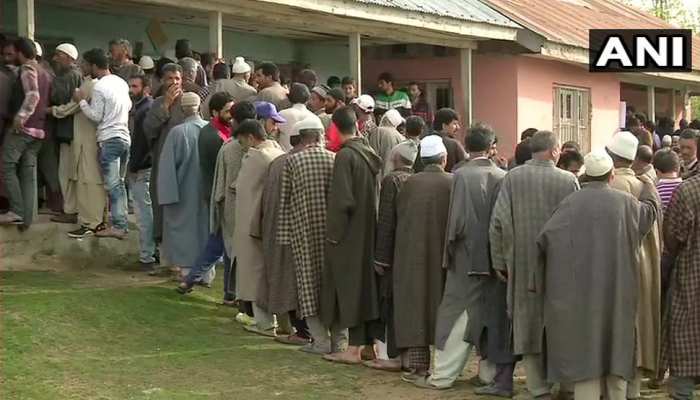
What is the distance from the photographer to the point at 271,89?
10.9 metres

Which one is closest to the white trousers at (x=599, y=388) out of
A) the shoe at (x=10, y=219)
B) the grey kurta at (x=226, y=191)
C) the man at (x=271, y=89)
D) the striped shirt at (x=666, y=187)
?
the striped shirt at (x=666, y=187)

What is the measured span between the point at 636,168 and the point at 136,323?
4165 mm

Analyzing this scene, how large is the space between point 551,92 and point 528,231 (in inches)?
501

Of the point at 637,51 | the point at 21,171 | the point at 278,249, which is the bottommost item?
the point at 278,249

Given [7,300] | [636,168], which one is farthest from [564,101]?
[7,300]

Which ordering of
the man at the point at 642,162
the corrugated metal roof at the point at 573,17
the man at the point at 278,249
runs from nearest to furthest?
1. the man at the point at 642,162
2. the man at the point at 278,249
3. the corrugated metal roof at the point at 573,17

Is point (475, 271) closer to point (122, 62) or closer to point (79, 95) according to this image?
point (79, 95)

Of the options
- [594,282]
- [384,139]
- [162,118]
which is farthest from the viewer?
[384,139]

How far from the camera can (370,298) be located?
802cm

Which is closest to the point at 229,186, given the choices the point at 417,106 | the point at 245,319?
the point at 245,319

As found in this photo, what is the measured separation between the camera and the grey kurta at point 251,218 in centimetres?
868

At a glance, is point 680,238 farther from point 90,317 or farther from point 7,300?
point 7,300

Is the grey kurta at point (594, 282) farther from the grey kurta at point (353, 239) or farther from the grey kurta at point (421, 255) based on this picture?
the grey kurta at point (353, 239)

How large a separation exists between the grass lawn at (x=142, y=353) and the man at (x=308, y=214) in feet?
1.48
